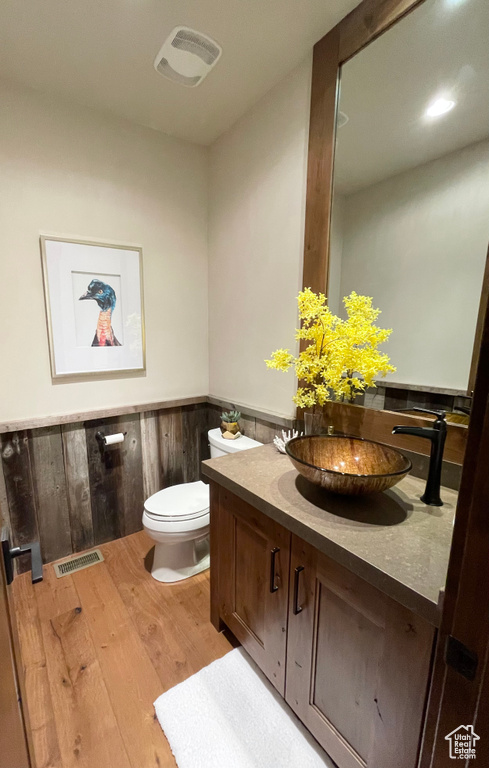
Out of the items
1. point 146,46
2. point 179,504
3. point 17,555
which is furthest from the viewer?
point 179,504

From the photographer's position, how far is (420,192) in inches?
46.5

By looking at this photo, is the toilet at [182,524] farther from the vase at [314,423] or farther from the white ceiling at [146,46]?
the white ceiling at [146,46]

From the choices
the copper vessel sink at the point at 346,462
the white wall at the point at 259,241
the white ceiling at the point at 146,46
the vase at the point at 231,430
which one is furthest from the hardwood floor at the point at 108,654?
the white ceiling at the point at 146,46

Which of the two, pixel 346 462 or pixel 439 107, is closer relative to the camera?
pixel 439 107

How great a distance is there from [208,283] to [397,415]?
1601 millimetres

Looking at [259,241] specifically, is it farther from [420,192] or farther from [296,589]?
[296,589]

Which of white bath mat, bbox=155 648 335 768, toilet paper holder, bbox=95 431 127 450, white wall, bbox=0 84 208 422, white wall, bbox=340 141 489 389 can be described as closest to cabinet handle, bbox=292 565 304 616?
white bath mat, bbox=155 648 335 768

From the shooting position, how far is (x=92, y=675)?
1347 millimetres

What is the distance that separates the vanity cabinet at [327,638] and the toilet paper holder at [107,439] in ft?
2.92

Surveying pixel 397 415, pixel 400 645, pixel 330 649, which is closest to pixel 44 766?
pixel 330 649

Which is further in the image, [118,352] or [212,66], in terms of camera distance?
[118,352]

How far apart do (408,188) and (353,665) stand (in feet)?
5.17

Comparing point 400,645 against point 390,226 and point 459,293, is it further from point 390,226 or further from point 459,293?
point 390,226

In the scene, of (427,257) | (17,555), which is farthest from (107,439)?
(427,257)
